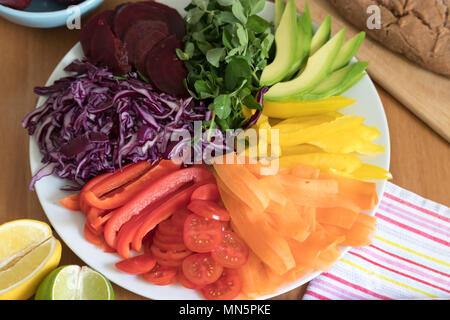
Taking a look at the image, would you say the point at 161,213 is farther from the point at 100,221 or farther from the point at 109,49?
the point at 109,49

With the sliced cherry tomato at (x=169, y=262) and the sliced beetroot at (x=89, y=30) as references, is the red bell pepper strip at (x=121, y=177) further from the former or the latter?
the sliced beetroot at (x=89, y=30)

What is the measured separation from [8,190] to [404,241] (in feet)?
5.46

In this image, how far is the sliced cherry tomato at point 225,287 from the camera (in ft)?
5.39

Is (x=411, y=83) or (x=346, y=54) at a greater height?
(x=346, y=54)

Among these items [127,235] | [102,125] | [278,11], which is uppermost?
[278,11]

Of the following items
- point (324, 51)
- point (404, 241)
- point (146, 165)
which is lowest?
point (404, 241)

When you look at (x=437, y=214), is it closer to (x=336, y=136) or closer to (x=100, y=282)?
→ (x=336, y=136)

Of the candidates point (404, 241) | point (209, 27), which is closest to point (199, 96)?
point (209, 27)

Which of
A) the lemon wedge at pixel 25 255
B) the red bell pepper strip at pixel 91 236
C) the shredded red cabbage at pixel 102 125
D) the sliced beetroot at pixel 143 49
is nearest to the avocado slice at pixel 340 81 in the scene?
the shredded red cabbage at pixel 102 125

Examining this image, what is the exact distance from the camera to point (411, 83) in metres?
2.14

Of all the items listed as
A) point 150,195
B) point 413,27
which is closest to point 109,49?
point 150,195

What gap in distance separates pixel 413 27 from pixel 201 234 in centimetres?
131

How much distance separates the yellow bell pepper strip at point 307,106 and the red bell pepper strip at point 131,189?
0.45 meters

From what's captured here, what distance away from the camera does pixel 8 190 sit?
1.97 meters
